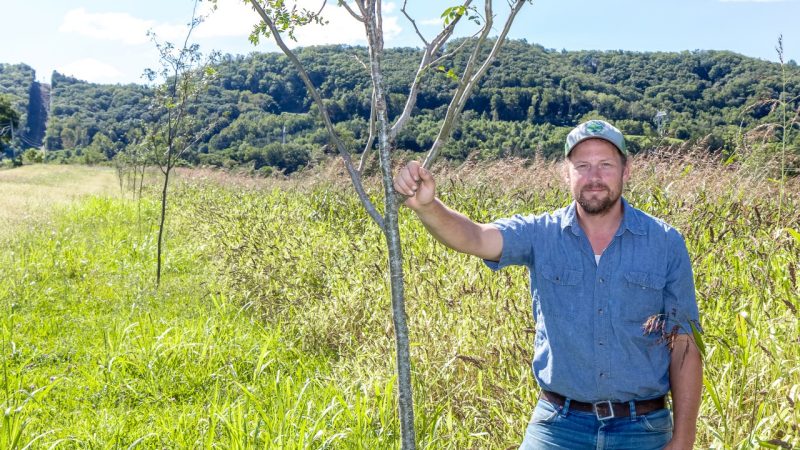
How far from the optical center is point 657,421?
7.49ft

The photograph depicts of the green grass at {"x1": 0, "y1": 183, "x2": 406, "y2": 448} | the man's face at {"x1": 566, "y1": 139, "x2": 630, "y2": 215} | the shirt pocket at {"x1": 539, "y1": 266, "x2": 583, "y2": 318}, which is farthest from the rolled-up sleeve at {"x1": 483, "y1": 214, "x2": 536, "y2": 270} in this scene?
the green grass at {"x1": 0, "y1": 183, "x2": 406, "y2": 448}

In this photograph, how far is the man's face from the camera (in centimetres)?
238

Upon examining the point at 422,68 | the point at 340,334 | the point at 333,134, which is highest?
the point at 422,68

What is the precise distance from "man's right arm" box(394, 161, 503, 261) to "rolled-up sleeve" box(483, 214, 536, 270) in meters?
0.02

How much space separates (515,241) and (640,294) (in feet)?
1.68

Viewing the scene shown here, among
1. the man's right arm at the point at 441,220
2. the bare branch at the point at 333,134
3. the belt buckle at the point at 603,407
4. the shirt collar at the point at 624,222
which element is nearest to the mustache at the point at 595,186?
the shirt collar at the point at 624,222

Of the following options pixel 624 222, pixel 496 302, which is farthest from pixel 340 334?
pixel 624 222

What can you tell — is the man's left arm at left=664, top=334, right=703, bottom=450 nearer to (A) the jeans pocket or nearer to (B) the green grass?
(A) the jeans pocket

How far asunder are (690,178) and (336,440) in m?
5.01

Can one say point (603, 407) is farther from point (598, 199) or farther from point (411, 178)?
point (411, 178)

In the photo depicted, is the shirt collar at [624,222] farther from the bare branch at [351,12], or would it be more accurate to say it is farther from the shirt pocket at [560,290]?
the bare branch at [351,12]

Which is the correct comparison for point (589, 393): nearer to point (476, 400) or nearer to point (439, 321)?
point (476, 400)

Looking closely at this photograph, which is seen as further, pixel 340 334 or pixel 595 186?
pixel 340 334

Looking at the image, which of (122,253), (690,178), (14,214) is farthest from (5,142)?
(690,178)
